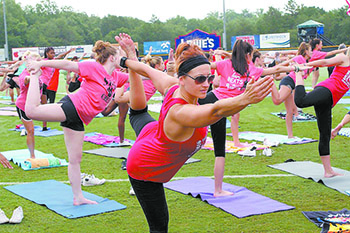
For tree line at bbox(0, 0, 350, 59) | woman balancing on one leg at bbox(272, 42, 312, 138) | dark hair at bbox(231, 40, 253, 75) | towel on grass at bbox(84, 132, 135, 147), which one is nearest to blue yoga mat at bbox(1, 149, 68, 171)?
towel on grass at bbox(84, 132, 135, 147)

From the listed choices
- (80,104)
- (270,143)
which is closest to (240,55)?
(80,104)

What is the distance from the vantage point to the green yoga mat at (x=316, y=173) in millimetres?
7117

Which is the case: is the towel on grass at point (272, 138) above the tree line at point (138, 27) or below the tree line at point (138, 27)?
below

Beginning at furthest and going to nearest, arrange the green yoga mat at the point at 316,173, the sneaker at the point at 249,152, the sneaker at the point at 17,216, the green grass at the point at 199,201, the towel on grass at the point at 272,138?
the towel on grass at the point at 272,138 → the sneaker at the point at 249,152 → the green yoga mat at the point at 316,173 → the sneaker at the point at 17,216 → the green grass at the point at 199,201

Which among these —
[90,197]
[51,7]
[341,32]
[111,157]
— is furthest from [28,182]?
[51,7]

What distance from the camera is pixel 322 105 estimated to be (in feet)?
24.2

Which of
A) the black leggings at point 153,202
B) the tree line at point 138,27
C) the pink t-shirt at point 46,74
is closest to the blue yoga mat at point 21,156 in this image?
the pink t-shirt at point 46,74

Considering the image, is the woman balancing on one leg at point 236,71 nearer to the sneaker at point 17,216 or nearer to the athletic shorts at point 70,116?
the athletic shorts at point 70,116

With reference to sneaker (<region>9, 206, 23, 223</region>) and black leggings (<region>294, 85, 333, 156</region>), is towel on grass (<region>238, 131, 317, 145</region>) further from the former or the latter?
sneaker (<region>9, 206, 23, 223</region>)

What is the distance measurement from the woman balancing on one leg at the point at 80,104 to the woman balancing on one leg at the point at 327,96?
308 centimetres

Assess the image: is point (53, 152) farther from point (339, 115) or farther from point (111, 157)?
point (339, 115)

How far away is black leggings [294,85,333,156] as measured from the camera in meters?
7.37

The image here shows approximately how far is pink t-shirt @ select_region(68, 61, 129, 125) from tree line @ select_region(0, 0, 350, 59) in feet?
190

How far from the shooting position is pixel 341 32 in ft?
203
